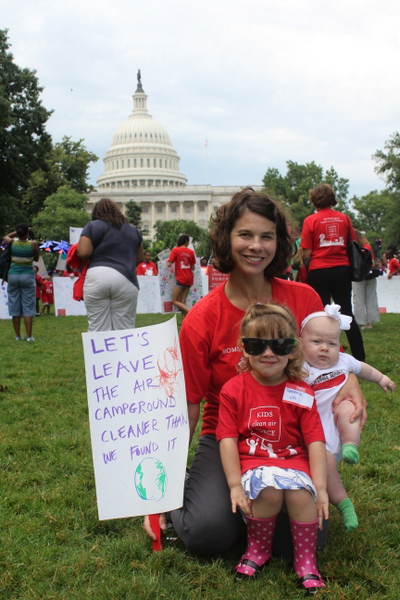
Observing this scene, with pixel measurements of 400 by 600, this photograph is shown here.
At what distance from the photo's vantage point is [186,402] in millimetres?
2916

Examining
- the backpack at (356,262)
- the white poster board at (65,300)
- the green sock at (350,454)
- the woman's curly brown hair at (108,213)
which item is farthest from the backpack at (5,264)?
the green sock at (350,454)

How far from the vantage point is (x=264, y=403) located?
2654mm

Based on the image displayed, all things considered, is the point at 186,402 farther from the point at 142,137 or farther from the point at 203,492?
the point at 142,137

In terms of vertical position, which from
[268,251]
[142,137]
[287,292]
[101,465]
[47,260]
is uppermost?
[142,137]

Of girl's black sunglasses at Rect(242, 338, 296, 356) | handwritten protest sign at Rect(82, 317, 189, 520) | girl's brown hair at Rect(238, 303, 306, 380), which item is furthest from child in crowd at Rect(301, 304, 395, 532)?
handwritten protest sign at Rect(82, 317, 189, 520)

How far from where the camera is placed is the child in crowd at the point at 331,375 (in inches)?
110

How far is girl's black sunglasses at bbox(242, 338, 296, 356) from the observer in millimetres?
2615

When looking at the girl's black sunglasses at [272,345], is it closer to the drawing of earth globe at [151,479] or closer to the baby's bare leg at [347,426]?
the baby's bare leg at [347,426]

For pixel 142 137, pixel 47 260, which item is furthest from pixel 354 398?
pixel 142 137

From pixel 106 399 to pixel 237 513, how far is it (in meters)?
0.74

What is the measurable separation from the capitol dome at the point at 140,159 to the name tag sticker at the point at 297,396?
127442 mm

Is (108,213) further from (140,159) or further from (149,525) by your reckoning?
(140,159)

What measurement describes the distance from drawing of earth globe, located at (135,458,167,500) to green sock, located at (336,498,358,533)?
0.75 meters

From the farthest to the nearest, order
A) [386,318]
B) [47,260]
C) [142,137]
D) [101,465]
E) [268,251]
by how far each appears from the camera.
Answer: [142,137]
[47,260]
[386,318]
[268,251]
[101,465]
